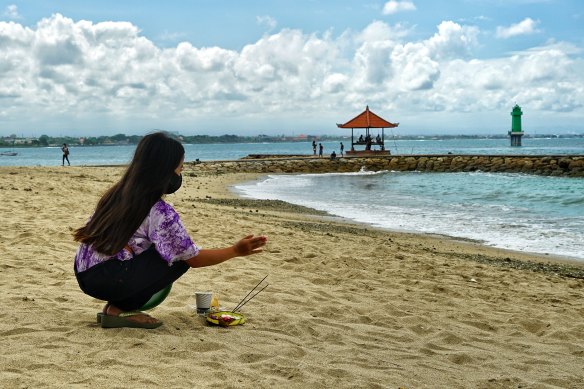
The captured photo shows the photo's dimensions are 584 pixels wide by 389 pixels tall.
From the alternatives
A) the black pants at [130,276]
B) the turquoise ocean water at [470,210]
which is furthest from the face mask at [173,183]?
the turquoise ocean water at [470,210]

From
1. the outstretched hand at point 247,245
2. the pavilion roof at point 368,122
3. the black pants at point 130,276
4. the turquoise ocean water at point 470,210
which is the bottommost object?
the turquoise ocean water at point 470,210

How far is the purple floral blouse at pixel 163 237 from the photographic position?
3865mm

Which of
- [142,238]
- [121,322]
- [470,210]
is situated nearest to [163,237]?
[142,238]

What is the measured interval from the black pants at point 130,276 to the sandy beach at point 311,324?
0.26m

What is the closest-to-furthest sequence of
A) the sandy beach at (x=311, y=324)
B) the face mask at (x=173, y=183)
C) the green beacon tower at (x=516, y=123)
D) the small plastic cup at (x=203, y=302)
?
the sandy beach at (x=311, y=324) < the face mask at (x=173, y=183) < the small plastic cup at (x=203, y=302) < the green beacon tower at (x=516, y=123)

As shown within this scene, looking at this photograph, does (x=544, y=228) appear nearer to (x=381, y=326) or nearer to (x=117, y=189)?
(x=381, y=326)

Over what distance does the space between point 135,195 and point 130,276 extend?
21.6 inches

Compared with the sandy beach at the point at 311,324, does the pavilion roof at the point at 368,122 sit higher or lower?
higher

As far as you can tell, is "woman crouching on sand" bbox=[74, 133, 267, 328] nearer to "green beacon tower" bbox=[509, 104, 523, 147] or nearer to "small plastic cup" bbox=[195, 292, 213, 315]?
"small plastic cup" bbox=[195, 292, 213, 315]

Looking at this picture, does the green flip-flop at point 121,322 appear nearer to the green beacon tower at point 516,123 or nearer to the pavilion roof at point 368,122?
the pavilion roof at point 368,122

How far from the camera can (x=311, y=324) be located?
184 inches

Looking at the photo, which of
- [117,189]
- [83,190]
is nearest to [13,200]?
[83,190]

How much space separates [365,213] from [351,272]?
9.14 metres

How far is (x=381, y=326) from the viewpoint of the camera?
490cm
